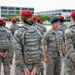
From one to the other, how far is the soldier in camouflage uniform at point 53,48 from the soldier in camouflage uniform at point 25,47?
1.51m

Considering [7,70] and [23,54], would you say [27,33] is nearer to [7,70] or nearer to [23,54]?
[23,54]

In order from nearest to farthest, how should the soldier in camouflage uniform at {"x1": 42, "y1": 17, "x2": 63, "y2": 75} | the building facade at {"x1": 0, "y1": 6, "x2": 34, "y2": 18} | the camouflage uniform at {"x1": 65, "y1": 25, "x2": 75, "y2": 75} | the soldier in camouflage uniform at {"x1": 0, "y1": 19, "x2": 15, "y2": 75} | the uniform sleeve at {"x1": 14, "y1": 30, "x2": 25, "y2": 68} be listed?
1. the uniform sleeve at {"x1": 14, "y1": 30, "x2": 25, "y2": 68}
2. the camouflage uniform at {"x1": 65, "y1": 25, "x2": 75, "y2": 75}
3. the soldier in camouflage uniform at {"x1": 42, "y1": 17, "x2": 63, "y2": 75}
4. the soldier in camouflage uniform at {"x1": 0, "y1": 19, "x2": 15, "y2": 75}
5. the building facade at {"x1": 0, "y1": 6, "x2": 34, "y2": 18}

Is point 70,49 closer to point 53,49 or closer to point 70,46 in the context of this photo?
point 70,46

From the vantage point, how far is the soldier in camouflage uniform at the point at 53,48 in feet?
18.6

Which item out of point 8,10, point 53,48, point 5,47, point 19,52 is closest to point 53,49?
point 53,48

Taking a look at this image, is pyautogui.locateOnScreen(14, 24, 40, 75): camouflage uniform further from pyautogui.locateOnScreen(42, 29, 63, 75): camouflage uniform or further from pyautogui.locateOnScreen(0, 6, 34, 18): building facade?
pyautogui.locateOnScreen(0, 6, 34, 18): building facade

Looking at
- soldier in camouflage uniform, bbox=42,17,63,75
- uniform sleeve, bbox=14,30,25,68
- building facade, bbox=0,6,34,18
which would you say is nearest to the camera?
uniform sleeve, bbox=14,30,25,68

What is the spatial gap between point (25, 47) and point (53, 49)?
1706 millimetres

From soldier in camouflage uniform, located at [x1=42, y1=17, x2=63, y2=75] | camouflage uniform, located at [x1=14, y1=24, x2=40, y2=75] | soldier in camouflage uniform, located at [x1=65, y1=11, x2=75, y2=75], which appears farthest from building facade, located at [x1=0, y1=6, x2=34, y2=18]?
camouflage uniform, located at [x1=14, y1=24, x2=40, y2=75]

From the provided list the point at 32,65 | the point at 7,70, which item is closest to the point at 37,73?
the point at 32,65

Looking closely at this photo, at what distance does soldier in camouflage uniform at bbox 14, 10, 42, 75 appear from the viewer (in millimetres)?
4047

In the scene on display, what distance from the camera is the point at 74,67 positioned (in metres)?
4.40

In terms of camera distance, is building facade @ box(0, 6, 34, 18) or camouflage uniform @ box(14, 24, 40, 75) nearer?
camouflage uniform @ box(14, 24, 40, 75)

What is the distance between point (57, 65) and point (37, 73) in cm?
153
